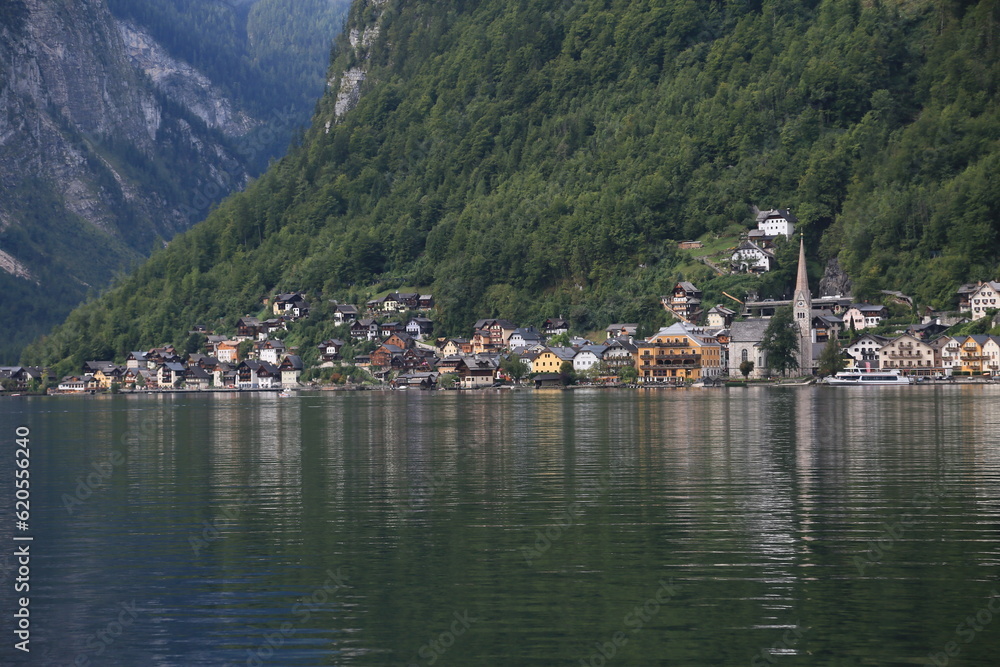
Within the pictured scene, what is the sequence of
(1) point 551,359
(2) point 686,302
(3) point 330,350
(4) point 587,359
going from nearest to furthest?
(4) point 587,359 → (1) point 551,359 → (2) point 686,302 → (3) point 330,350

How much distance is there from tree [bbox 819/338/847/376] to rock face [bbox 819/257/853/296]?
20.0 m

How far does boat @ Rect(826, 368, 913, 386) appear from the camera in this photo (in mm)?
139000

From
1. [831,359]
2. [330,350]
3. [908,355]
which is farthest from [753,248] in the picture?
[330,350]

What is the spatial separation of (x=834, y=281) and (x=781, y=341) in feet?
75.5

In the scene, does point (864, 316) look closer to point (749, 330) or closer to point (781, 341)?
point (781, 341)

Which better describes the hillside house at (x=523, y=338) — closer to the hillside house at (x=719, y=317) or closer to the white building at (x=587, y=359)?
→ the white building at (x=587, y=359)

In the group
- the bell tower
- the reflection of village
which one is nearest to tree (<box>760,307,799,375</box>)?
the bell tower

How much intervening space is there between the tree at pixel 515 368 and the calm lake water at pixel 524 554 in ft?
359

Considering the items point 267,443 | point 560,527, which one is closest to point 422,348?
point 267,443

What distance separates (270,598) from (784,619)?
10.4m

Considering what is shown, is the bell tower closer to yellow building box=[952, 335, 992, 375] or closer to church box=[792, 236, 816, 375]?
church box=[792, 236, 816, 375]

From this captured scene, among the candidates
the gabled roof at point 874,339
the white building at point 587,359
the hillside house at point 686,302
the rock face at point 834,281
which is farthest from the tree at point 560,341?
the gabled roof at point 874,339

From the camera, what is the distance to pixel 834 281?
168125 millimetres

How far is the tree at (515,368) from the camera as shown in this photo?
169m
